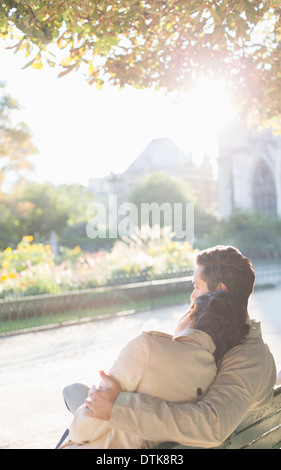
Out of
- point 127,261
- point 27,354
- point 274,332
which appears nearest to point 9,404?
point 27,354

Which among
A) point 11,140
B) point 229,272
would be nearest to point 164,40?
point 229,272

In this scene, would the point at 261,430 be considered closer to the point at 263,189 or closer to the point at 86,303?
the point at 86,303

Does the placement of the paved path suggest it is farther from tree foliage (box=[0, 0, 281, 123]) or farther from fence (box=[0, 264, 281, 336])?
tree foliage (box=[0, 0, 281, 123])

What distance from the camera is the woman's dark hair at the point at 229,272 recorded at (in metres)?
2.15

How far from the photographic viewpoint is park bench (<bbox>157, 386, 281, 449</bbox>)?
2.05m

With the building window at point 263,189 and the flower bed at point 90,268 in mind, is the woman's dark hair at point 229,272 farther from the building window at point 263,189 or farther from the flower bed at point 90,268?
the building window at point 263,189

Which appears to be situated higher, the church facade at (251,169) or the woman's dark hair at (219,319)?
the church facade at (251,169)

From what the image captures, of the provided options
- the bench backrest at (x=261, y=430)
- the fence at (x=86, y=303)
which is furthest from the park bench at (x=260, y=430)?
the fence at (x=86, y=303)

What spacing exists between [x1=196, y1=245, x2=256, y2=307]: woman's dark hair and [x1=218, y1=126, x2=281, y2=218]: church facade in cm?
3504

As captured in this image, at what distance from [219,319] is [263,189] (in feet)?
124

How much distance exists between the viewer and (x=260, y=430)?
2.23 meters

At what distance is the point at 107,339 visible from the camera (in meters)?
7.95

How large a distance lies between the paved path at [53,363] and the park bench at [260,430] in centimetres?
219
